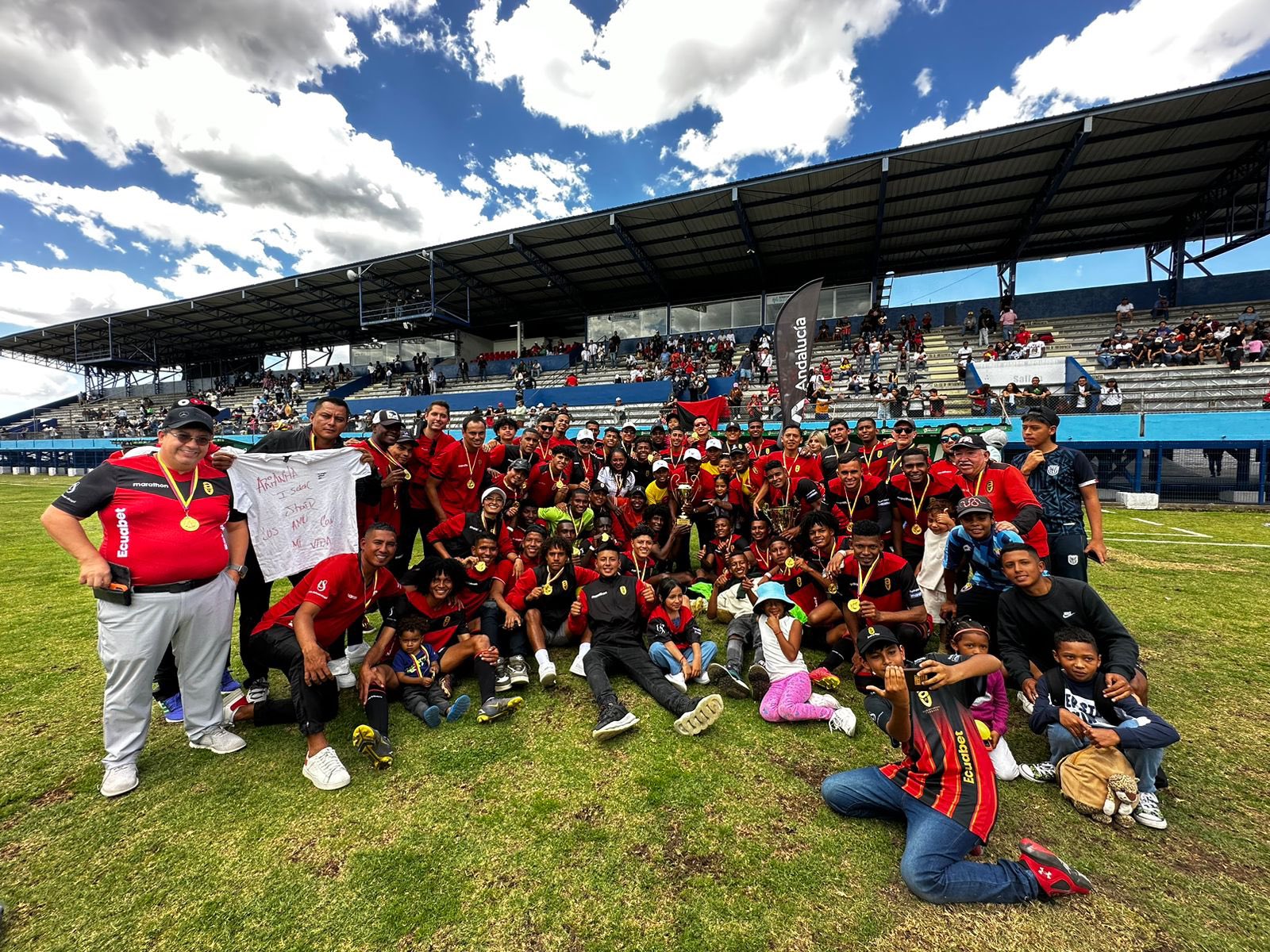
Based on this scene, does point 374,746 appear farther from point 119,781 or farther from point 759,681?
point 759,681

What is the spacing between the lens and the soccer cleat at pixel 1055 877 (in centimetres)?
228

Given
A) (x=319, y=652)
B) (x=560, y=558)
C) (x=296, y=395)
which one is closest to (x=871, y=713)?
(x=560, y=558)

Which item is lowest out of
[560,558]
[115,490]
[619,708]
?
[619,708]

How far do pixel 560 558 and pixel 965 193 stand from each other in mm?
24106

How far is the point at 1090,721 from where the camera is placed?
10.00 feet

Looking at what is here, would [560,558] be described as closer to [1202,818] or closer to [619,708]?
[619,708]

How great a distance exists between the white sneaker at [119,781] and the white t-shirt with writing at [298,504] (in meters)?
1.47

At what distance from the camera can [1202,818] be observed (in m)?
2.80

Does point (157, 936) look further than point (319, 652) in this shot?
No

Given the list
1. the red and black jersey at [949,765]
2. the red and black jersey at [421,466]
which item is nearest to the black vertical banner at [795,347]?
the red and black jersey at [421,466]

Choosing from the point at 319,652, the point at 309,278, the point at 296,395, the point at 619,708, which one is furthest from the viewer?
the point at 296,395

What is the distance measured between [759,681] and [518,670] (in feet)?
6.87

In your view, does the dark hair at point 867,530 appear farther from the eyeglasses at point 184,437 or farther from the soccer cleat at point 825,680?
the eyeglasses at point 184,437

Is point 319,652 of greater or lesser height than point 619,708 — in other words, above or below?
above
